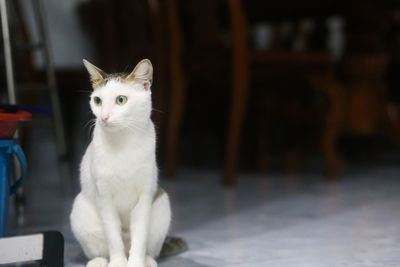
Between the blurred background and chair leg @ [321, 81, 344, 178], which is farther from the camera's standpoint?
chair leg @ [321, 81, 344, 178]

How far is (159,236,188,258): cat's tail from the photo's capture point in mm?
1321

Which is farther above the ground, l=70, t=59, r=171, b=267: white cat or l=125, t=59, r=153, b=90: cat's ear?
l=125, t=59, r=153, b=90: cat's ear

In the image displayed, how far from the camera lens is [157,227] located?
1205mm

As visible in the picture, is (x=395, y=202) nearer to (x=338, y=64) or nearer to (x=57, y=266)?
(x=338, y=64)

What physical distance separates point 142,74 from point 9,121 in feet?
0.97

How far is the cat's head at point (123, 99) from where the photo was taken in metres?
1.08

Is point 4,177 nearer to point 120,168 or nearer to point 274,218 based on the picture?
point 120,168

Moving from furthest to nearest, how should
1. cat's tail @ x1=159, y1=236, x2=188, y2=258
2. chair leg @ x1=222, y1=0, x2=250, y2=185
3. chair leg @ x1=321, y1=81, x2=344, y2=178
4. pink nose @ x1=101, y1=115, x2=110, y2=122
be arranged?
chair leg @ x1=321, y1=81, x2=344, y2=178 → chair leg @ x1=222, y1=0, x2=250, y2=185 → cat's tail @ x1=159, y1=236, x2=188, y2=258 → pink nose @ x1=101, y1=115, x2=110, y2=122

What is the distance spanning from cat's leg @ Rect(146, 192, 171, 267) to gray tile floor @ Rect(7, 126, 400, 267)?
7 centimetres

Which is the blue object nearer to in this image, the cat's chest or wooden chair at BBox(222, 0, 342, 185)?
the cat's chest

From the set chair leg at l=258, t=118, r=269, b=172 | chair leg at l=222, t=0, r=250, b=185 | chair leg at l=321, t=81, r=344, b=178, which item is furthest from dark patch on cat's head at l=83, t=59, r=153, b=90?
chair leg at l=258, t=118, r=269, b=172

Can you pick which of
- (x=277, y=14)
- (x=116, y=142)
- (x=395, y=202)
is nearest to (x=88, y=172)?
(x=116, y=142)

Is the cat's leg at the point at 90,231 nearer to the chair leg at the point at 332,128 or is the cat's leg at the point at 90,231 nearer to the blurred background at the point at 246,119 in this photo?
the blurred background at the point at 246,119

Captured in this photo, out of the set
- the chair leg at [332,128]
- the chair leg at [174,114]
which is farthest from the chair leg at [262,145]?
the chair leg at [174,114]
